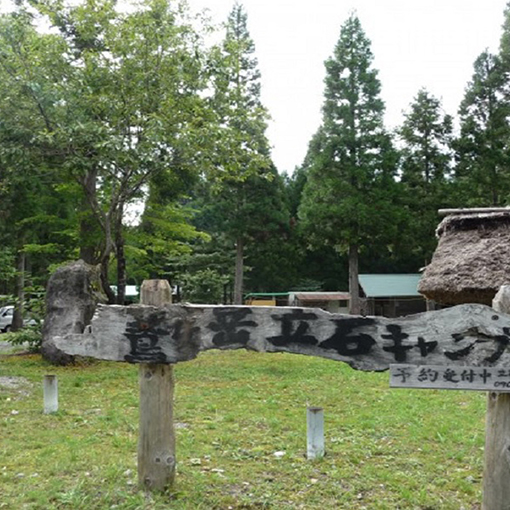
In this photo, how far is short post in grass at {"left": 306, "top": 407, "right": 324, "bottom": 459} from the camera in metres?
5.11

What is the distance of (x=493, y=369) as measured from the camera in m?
3.54

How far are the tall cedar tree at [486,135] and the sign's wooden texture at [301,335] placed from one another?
64.7 ft

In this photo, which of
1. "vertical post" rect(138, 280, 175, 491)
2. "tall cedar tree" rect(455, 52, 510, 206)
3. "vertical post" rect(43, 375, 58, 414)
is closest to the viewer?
"vertical post" rect(138, 280, 175, 491)

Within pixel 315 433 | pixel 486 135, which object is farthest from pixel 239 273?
pixel 315 433

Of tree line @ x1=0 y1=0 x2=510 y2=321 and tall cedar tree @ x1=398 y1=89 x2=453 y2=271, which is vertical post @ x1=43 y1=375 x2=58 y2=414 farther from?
tall cedar tree @ x1=398 y1=89 x2=453 y2=271

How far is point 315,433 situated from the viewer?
516cm

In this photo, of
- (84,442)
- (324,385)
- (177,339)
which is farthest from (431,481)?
(324,385)

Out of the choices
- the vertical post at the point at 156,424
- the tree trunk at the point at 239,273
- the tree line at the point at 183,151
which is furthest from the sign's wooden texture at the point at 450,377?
the tree trunk at the point at 239,273

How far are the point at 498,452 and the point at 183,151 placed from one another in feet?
31.3

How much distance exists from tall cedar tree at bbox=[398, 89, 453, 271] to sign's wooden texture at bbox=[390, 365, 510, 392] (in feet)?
68.6

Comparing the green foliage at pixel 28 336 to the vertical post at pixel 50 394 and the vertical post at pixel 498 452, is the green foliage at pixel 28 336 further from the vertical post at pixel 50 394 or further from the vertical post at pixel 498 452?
the vertical post at pixel 498 452

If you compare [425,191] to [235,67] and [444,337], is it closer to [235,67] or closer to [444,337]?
[235,67]

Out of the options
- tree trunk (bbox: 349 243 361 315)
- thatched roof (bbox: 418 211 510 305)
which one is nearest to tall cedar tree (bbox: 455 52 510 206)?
tree trunk (bbox: 349 243 361 315)

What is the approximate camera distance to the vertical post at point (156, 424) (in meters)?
4.16
